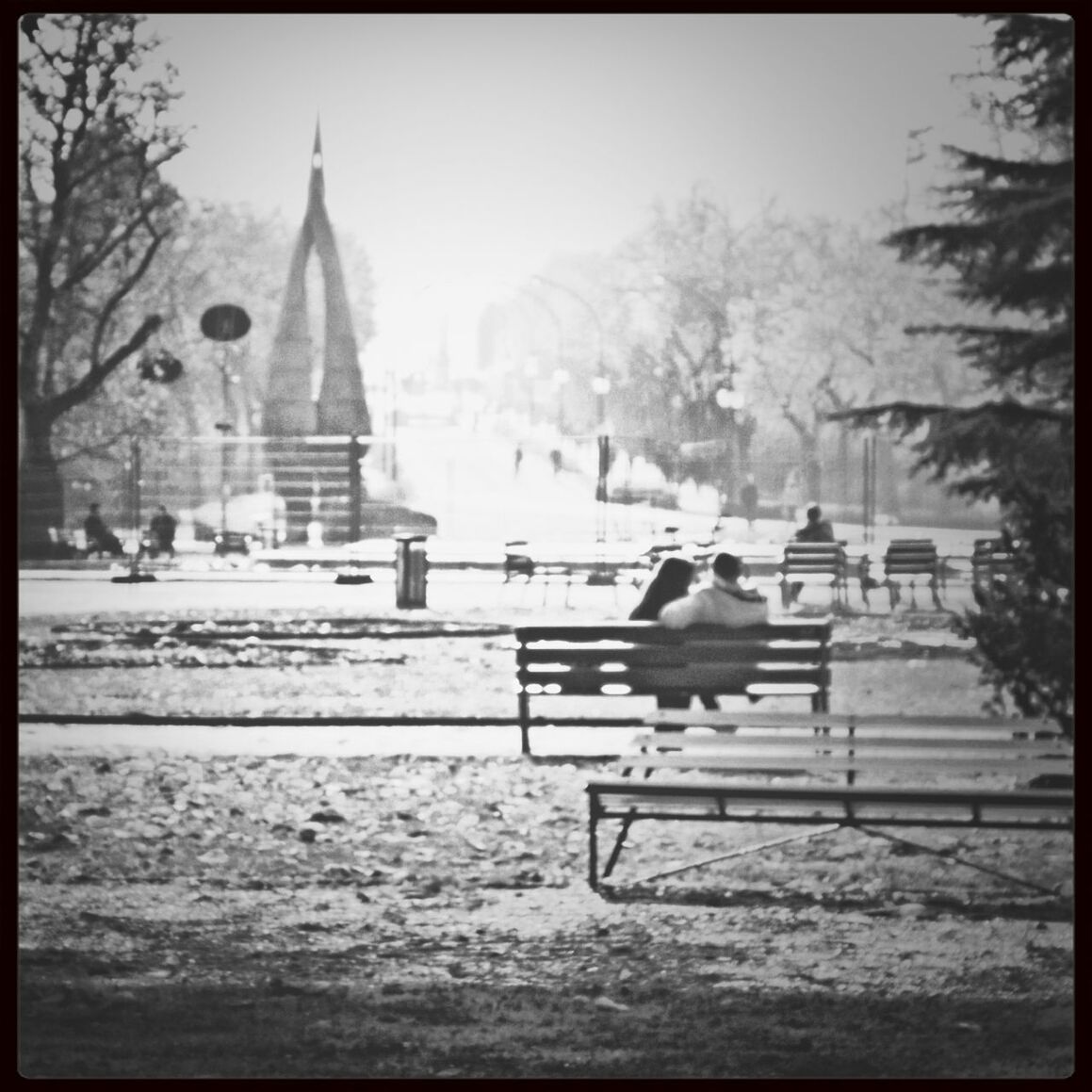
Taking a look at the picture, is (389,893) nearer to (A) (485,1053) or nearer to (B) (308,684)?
(A) (485,1053)

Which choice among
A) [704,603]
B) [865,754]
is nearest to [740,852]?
[865,754]

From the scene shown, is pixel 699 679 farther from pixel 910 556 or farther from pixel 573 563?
pixel 573 563

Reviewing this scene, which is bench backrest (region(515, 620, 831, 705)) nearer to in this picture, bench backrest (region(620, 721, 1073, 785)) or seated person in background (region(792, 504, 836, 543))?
bench backrest (region(620, 721, 1073, 785))

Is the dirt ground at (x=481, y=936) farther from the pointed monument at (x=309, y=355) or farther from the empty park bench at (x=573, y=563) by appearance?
the empty park bench at (x=573, y=563)

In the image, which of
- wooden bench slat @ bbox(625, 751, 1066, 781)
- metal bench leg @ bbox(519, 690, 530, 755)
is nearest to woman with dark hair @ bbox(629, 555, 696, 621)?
metal bench leg @ bbox(519, 690, 530, 755)

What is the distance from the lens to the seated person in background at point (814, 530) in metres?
7.76

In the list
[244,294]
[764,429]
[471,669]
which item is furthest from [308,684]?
[764,429]

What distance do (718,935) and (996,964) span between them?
67 centimetres

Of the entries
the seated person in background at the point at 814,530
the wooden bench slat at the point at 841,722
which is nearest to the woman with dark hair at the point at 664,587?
the seated person in background at the point at 814,530

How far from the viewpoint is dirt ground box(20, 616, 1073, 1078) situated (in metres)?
3.95

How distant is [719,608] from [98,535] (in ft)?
9.35

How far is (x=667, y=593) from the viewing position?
22.2ft

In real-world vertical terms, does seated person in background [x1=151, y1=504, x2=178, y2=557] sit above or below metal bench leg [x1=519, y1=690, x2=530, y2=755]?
above

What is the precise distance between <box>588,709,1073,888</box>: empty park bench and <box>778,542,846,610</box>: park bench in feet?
6.05
